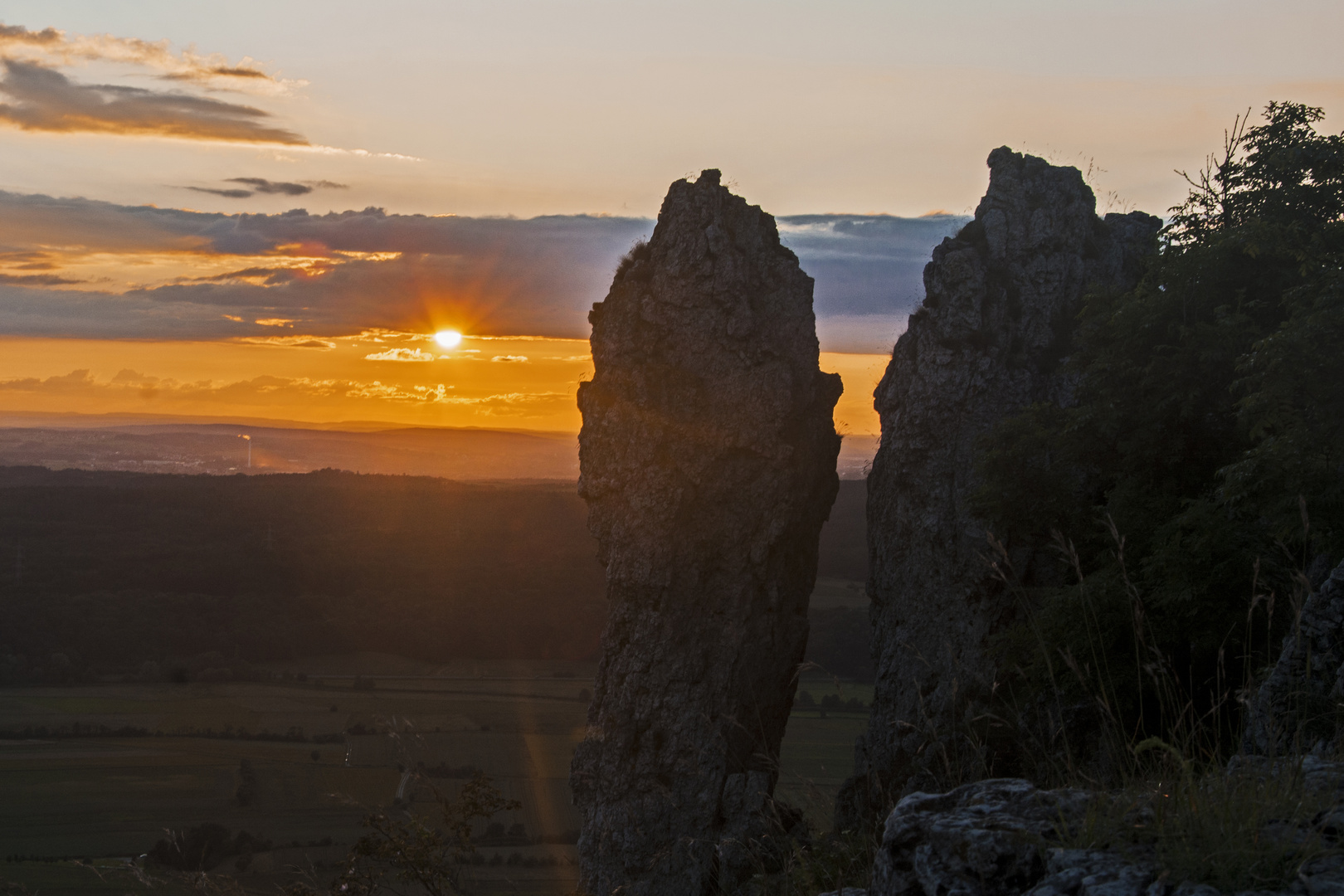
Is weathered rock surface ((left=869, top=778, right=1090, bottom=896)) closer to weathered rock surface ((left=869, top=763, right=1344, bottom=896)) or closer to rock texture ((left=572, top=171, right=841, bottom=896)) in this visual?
weathered rock surface ((left=869, top=763, right=1344, bottom=896))

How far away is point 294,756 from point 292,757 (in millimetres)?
413

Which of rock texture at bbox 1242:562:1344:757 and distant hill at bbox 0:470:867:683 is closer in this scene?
rock texture at bbox 1242:562:1344:757

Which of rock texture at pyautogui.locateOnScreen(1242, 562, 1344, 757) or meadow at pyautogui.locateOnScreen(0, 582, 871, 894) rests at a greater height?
rock texture at pyautogui.locateOnScreen(1242, 562, 1344, 757)

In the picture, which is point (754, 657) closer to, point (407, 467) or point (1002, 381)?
point (1002, 381)

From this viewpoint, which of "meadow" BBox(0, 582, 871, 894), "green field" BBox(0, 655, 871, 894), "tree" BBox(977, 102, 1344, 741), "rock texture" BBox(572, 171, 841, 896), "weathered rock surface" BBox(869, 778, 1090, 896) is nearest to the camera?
"weathered rock surface" BBox(869, 778, 1090, 896)

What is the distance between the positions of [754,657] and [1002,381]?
8.85 metres

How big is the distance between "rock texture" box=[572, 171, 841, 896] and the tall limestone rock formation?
248 centimetres

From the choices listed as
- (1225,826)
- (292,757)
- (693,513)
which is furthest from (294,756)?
(1225,826)

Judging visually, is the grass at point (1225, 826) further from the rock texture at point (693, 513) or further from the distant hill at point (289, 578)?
the distant hill at point (289, 578)

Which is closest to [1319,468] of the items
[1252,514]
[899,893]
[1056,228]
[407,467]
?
[1252,514]

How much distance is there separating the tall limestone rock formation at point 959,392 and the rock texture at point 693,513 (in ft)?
Result: 8.15

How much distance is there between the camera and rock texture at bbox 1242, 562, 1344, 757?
651 cm

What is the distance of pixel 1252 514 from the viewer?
44.9 feet

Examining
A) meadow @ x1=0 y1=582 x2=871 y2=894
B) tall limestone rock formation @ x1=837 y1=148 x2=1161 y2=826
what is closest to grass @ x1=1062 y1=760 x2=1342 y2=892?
tall limestone rock formation @ x1=837 y1=148 x2=1161 y2=826
